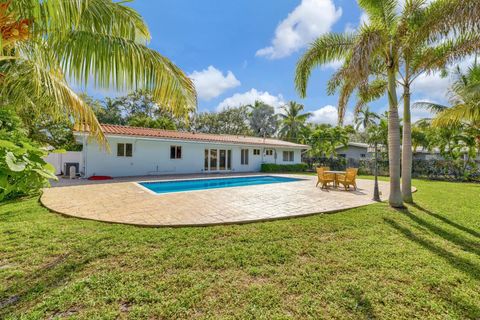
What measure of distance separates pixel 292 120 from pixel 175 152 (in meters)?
23.9

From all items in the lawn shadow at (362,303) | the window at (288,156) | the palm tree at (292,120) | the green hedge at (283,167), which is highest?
the palm tree at (292,120)

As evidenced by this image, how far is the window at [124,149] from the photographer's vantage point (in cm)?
1662

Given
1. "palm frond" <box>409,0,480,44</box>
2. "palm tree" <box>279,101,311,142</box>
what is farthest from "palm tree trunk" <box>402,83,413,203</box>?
"palm tree" <box>279,101,311,142</box>

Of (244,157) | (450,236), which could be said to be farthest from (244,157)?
(450,236)

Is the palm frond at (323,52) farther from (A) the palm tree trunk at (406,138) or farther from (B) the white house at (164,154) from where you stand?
(B) the white house at (164,154)

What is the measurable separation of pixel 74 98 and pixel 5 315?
14.3 ft

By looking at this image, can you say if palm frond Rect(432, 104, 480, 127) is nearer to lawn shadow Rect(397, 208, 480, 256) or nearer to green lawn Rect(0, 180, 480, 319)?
lawn shadow Rect(397, 208, 480, 256)

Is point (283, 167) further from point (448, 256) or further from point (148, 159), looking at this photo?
point (448, 256)

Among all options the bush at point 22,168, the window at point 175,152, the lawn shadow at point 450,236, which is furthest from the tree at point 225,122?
the bush at point 22,168

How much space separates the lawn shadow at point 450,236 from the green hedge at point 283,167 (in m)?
16.8

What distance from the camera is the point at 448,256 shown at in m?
4.43

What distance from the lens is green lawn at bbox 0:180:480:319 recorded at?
2932 mm

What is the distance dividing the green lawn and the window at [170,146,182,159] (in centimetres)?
1303

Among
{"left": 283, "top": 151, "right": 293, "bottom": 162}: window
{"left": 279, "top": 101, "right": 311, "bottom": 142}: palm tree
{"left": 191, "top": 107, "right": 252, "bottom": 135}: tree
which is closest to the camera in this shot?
{"left": 283, "top": 151, "right": 293, "bottom": 162}: window
